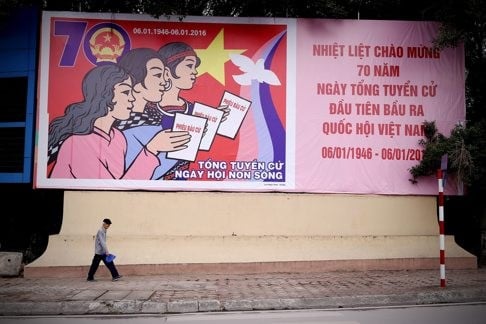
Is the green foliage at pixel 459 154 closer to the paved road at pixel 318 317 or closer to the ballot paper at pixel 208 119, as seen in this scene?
the paved road at pixel 318 317

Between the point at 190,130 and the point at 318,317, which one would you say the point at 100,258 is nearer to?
the point at 190,130

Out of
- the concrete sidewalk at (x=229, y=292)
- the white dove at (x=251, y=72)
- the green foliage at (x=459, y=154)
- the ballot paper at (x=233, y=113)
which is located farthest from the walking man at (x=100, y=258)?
the green foliage at (x=459, y=154)

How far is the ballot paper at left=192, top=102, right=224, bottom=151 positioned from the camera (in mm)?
12555

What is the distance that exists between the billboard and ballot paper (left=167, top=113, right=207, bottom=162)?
3 cm

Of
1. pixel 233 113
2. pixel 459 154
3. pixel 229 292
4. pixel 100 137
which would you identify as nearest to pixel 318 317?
pixel 229 292

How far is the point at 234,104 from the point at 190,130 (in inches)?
54.9

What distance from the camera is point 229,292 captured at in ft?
30.1

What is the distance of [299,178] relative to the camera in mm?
12586

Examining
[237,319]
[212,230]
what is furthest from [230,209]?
[237,319]

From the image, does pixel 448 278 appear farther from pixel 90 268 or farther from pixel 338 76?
pixel 90 268

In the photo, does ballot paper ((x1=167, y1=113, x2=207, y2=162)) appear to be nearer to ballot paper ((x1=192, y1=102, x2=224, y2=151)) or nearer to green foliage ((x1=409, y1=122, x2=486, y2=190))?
ballot paper ((x1=192, y1=102, x2=224, y2=151))

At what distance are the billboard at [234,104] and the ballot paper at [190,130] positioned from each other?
0.03 meters

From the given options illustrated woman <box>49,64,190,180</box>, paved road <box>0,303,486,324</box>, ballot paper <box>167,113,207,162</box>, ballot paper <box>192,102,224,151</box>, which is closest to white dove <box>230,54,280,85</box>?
ballot paper <box>192,102,224,151</box>

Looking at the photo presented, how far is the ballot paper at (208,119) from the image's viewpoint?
12555mm
